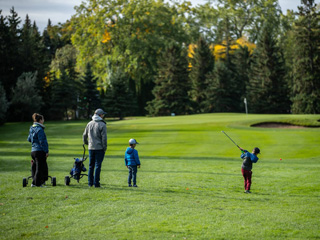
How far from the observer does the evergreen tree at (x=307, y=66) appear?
186ft

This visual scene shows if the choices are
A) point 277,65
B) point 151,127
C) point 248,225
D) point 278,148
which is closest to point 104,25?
point 277,65

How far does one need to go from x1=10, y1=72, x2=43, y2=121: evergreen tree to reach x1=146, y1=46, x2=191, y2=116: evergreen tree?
19715 mm

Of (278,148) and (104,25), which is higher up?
(104,25)

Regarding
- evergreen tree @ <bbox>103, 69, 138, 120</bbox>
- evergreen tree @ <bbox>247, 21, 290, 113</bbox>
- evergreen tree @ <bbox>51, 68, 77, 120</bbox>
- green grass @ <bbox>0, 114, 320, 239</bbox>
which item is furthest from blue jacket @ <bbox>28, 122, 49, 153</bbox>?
evergreen tree @ <bbox>247, 21, 290, 113</bbox>

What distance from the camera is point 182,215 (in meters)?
7.57

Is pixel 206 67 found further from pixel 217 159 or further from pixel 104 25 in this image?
pixel 217 159

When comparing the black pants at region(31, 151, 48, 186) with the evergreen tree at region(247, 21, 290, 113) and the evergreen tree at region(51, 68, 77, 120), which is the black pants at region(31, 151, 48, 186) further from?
the evergreen tree at region(247, 21, 290, 113)

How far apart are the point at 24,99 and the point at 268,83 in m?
35.1

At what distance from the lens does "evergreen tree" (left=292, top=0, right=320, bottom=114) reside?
5675cm

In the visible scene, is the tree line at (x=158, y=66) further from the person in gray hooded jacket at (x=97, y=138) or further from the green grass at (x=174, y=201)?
the person in gray hooded jacket at (x=97, y=138)

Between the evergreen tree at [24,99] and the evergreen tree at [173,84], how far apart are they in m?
19.7

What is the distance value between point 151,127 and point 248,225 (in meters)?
26.5

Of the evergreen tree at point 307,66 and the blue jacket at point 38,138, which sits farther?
the evergreen tree at point 307,66

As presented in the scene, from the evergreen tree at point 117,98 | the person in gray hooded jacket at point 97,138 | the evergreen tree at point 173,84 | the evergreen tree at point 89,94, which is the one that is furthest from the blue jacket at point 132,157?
the evergreen tree at point 173,84
